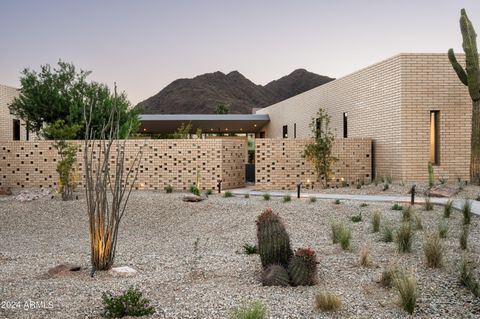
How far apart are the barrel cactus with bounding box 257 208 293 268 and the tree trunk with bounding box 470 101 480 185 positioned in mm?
11555

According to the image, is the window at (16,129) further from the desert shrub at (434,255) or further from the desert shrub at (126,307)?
the desert shrub at (434,255)

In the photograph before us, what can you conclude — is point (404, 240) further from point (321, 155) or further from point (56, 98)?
point (56, 98)

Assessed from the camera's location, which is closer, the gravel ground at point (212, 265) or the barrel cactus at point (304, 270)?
the gravel ground at point (212, 265)

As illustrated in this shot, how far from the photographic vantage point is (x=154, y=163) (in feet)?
62.6

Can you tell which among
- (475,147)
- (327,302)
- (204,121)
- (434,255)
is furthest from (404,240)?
(204,121)

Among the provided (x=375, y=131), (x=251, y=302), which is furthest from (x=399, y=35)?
(x=251, y=302)

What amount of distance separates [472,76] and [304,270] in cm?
1174

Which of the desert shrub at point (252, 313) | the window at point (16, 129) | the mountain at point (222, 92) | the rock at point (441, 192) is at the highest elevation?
the mountain at point (222, 92)

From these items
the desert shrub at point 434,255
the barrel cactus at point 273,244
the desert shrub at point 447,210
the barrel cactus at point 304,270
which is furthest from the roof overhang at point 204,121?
the barrel cactus at point 304,270

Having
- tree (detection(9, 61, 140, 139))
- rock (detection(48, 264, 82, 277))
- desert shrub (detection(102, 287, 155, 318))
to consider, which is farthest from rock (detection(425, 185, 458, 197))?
tree (detection(9, 61, 140, 139))

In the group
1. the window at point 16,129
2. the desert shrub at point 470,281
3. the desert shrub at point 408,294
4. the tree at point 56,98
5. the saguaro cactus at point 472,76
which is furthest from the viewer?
the window at point 16,129

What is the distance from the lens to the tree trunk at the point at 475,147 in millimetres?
15383

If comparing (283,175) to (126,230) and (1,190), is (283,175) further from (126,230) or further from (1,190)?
(1,190)

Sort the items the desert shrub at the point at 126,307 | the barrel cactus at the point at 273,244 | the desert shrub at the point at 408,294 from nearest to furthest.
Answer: the desert shrub at the point at 126,307 < the desert shrub at the point at 408,294 < the barrel cactus at the point at 273,244
